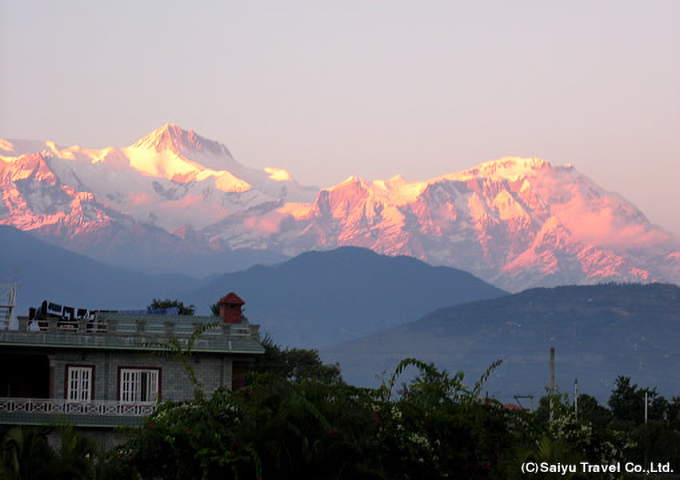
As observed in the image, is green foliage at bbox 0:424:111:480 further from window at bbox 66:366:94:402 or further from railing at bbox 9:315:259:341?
window at bbox 66:366:94:402

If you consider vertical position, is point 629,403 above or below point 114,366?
above

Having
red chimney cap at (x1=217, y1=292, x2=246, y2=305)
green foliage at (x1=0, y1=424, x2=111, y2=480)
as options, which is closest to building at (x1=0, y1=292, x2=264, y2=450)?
red chimney cap at (x1=217, y1=292, x2=246, y2=305)

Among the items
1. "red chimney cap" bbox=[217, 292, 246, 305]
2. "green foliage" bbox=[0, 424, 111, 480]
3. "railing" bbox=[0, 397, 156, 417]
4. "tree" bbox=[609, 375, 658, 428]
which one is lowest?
"green foliage" bbox=[0, 424, 111, 480]

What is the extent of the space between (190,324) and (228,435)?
36.7 meters

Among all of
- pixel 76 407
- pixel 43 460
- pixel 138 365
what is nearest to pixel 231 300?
pixel 138 365

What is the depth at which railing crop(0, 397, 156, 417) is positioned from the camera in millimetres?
55844

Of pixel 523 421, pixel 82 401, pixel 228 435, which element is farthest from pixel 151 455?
pixel 82 401

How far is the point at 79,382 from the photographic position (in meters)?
57.5

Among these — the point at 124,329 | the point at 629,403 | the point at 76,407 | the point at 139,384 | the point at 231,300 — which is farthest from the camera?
the point at 629,403

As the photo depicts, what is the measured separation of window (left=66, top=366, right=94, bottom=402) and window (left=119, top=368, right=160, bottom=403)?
136 centimetres

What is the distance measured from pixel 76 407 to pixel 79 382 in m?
1.69

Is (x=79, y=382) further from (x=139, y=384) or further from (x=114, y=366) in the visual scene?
(x=139, y=384)

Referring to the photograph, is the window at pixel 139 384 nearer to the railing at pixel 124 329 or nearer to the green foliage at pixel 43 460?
the railing at pixel 124 329

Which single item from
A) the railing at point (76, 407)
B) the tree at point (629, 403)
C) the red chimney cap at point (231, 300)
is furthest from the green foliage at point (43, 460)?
the tree at point (629, 403)
